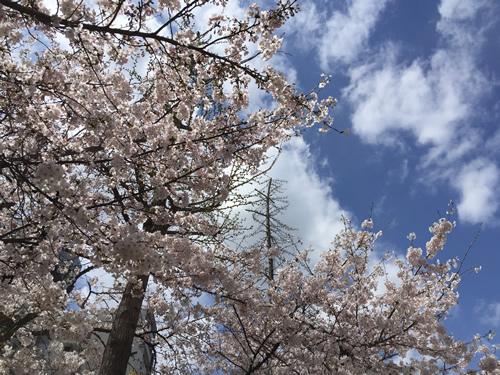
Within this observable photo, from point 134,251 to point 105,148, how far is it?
161cm

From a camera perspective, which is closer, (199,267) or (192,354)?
(199,267)

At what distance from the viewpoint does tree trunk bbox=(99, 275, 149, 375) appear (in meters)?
5.77

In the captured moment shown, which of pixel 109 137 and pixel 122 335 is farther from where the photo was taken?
pixel 122 335

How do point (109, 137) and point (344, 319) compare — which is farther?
point (344, 319)

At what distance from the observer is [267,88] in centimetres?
479

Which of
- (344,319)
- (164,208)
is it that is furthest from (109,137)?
(344,319)

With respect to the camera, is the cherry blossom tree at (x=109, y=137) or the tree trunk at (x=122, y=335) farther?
the tree trunk at (x=122, y=335)

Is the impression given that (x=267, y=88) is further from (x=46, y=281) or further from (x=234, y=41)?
→ (x=46, y=281)

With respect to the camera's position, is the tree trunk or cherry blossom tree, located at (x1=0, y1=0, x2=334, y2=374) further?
the tree trunk

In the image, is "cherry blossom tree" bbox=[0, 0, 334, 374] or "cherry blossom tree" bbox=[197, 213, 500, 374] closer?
"cherry blossom tree" bbox=[0, 0, 334, 374]

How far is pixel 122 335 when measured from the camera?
6.14 m

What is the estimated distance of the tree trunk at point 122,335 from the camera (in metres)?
5.77

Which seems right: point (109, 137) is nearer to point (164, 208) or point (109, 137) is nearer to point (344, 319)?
point (164, 208)

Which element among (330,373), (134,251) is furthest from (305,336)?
(134,251)
